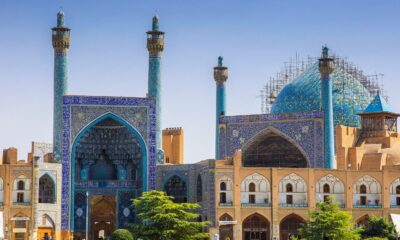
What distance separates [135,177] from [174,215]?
11.1m

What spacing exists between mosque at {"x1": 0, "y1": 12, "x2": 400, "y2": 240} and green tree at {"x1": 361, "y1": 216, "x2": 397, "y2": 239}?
304cm

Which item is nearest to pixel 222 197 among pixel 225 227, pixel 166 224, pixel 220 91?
pixel 225 227

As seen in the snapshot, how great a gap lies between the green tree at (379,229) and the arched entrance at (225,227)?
250 inches

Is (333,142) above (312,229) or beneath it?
above

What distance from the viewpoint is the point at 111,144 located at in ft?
181

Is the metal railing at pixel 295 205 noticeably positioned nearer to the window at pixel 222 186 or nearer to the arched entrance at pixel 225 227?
the arched entrance at pixel 225 227

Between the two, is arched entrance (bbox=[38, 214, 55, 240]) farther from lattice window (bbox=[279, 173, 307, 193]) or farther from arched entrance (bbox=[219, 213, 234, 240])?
lattice window (bbox=[279, 173, 307, 193])

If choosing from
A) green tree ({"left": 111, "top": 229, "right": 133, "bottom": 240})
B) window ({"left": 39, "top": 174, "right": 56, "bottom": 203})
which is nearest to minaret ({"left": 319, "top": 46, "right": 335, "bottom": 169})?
green tree ({"left": 111, "top": 229, "right": 133, "bottom": 240})

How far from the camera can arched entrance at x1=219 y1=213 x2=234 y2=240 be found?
4916 centimetres

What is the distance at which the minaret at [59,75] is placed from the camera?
52.0m

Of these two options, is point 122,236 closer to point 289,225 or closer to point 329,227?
point 329,227

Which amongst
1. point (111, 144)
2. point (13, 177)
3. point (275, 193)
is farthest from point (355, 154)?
point (13, 177)

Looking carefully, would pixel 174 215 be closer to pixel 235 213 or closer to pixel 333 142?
pixel 235 213

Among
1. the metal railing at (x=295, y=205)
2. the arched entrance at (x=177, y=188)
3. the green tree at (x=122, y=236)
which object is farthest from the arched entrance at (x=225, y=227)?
the green tree at (x=122, y=236)
